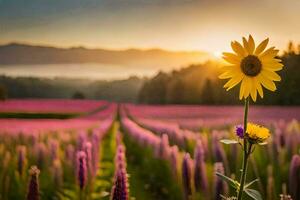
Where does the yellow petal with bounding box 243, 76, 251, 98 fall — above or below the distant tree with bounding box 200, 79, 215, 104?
above

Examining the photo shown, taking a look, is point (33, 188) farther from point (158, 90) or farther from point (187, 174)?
point (158, 90)

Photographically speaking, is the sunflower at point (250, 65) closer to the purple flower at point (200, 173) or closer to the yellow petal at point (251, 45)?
the yellow petal at point (251, 45)

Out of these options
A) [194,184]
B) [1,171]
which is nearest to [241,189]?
[194,184]

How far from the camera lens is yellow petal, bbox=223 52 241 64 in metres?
2.29

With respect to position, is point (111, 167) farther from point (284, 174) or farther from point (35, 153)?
point (284, 174)

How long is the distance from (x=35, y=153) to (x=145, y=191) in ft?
5.80

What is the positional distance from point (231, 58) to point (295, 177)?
202 cm

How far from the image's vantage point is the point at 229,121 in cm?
1215

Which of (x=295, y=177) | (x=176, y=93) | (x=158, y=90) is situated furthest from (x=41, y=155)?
(x=158, y=90)

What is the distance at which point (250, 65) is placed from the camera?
2285 millimetres

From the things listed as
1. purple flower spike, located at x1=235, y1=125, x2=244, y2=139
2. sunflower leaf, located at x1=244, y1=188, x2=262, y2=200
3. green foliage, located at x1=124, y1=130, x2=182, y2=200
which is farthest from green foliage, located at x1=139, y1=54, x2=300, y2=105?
sunflower leaf, located at x1=244, y1=188, x2=262, y2=200

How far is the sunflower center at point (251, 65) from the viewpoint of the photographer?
228cm

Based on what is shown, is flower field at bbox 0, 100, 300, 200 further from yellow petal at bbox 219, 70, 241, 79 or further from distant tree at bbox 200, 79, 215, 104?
distant tree at bbox 200, 79, 215, 104

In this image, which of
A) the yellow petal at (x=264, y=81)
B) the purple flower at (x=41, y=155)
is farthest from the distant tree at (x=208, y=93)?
the yellow petal at (x=264, y=81)
